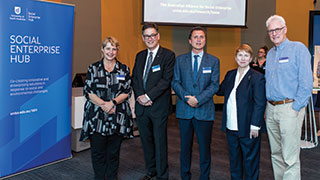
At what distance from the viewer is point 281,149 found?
262 cm

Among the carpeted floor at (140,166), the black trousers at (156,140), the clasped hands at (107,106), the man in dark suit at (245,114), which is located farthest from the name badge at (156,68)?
the carpeted floor at (140,166)

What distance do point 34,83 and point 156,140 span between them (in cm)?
159

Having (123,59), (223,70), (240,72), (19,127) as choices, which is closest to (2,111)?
(19,127)

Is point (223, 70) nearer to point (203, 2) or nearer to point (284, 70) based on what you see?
point (203, 2)

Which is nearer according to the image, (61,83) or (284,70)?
(284,70)

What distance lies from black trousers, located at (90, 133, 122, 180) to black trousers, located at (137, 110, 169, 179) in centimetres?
28

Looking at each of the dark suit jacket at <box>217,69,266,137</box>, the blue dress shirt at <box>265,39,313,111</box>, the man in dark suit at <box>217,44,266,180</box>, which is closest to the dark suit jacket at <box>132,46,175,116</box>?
the man in dark suit at <box>217,44,266,180</box>

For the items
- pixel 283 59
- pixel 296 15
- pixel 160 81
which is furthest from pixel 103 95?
pixel 296 15

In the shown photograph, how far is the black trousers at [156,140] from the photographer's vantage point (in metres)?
2.90

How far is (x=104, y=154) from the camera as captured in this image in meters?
2.92

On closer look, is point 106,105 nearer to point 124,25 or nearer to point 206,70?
point 206,70

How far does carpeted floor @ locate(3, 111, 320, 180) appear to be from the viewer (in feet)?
10.6

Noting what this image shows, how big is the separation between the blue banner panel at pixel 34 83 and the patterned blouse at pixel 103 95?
2.91 ft

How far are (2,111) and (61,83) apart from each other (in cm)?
76
